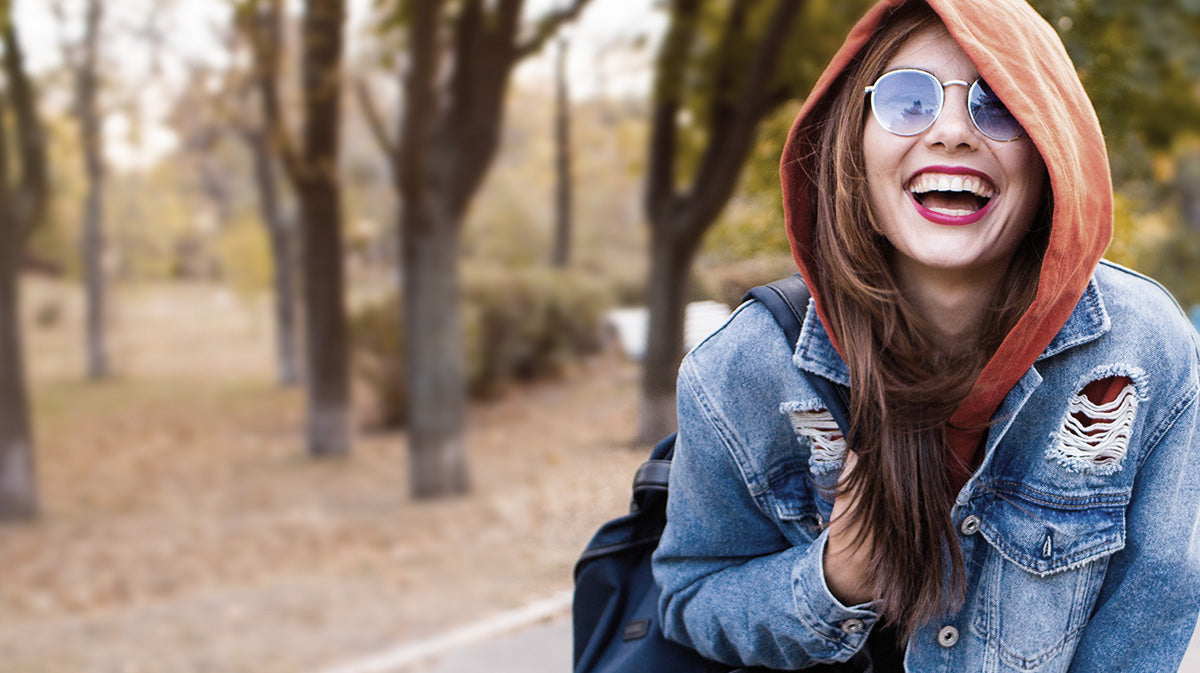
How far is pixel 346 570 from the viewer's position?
22.6 feet

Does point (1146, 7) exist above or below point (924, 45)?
above

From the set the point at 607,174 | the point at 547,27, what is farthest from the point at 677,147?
the point at 607,174

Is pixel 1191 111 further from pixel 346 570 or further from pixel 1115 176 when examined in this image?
pixel 346 570

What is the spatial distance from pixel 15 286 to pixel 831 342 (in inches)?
353

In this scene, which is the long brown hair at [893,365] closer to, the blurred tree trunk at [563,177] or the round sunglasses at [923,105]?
the round sunglasses at [923,105]

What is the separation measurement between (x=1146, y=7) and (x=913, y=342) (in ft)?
11.5

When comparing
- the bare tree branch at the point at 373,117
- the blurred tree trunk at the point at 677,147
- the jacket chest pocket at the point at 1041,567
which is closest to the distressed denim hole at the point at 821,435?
the jacket chest pocket at the point at 1041,567

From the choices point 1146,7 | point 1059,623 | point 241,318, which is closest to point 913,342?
point 1059,623

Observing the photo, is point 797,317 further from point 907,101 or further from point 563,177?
point 563,177

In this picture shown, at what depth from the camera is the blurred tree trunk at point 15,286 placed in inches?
336

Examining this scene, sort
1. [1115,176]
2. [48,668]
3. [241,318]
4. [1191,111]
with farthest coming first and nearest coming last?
[241,318] < [1191,111] < [48,668] < [1115,176]

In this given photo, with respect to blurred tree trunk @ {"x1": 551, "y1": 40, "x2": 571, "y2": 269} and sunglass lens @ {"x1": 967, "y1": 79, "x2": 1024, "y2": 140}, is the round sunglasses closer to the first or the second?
sunglass lens @ {"x1": 967, "y1": 79, "x2": 1024, "y2": 140}

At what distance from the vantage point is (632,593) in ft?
5.64

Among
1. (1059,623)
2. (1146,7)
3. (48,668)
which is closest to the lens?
(1059,623)
